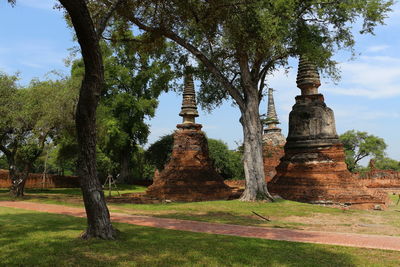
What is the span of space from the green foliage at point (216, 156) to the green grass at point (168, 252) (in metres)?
33.4

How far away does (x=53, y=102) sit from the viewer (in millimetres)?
18266

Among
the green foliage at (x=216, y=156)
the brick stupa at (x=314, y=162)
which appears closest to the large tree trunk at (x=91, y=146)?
the brick stupa at (x=314, y=162)

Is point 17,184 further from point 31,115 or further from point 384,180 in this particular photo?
point 384,180

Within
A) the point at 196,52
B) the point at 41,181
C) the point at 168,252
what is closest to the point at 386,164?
the point at 41,181

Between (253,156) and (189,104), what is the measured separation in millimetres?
6922

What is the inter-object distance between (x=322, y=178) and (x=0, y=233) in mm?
13535

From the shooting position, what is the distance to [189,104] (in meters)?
20.5

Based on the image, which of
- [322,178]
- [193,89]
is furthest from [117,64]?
[322,178]

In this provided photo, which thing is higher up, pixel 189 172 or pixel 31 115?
pixel 31 115

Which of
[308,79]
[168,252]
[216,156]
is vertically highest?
[308,79]

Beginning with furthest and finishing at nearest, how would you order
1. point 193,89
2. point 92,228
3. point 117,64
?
point 117,64
point 193,89
point 92,228

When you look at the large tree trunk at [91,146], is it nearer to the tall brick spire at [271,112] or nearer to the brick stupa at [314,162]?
the brick stupa at [314,162]

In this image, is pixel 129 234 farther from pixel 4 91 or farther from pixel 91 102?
pixel 4 91

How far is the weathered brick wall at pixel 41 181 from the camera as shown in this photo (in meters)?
29.1
